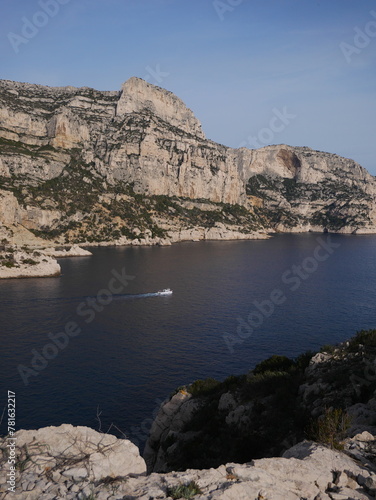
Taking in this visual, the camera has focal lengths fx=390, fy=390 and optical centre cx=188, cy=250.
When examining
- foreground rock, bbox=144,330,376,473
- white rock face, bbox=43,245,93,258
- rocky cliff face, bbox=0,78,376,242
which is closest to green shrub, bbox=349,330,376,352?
foreground rock, bbox=144,330,376,473

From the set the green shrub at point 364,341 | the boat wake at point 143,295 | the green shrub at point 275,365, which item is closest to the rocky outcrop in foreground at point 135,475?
the green shrub at point 364,341

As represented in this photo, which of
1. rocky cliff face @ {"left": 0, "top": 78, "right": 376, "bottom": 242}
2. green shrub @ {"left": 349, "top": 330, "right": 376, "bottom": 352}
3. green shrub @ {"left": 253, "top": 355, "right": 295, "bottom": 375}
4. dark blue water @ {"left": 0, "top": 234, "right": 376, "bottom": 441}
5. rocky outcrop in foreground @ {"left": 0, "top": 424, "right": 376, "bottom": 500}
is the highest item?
rocky cliff face @ {"left": 0, "top": 78, "right": 376, "bottom": 242}

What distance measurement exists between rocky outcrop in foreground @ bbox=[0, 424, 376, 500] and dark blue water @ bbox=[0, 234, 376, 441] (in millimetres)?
2216

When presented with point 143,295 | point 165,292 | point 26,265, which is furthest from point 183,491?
point 26,265

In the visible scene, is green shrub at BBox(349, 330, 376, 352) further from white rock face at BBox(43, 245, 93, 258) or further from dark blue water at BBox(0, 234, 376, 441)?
white rock face at BBox(43, 245, 93, 258)

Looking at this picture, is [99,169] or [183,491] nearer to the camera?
[183,491]

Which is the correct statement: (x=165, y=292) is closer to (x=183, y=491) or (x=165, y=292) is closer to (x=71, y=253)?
(x=71, y=253)

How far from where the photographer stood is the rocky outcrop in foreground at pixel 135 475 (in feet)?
25.8

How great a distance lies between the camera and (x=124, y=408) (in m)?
29.1

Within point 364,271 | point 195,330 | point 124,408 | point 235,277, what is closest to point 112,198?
point 235,277

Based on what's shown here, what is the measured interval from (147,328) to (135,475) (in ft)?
128

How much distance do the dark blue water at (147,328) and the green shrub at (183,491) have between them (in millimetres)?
4035

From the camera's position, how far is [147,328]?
4769 centimetres

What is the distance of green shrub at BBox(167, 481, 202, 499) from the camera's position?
764 cm
